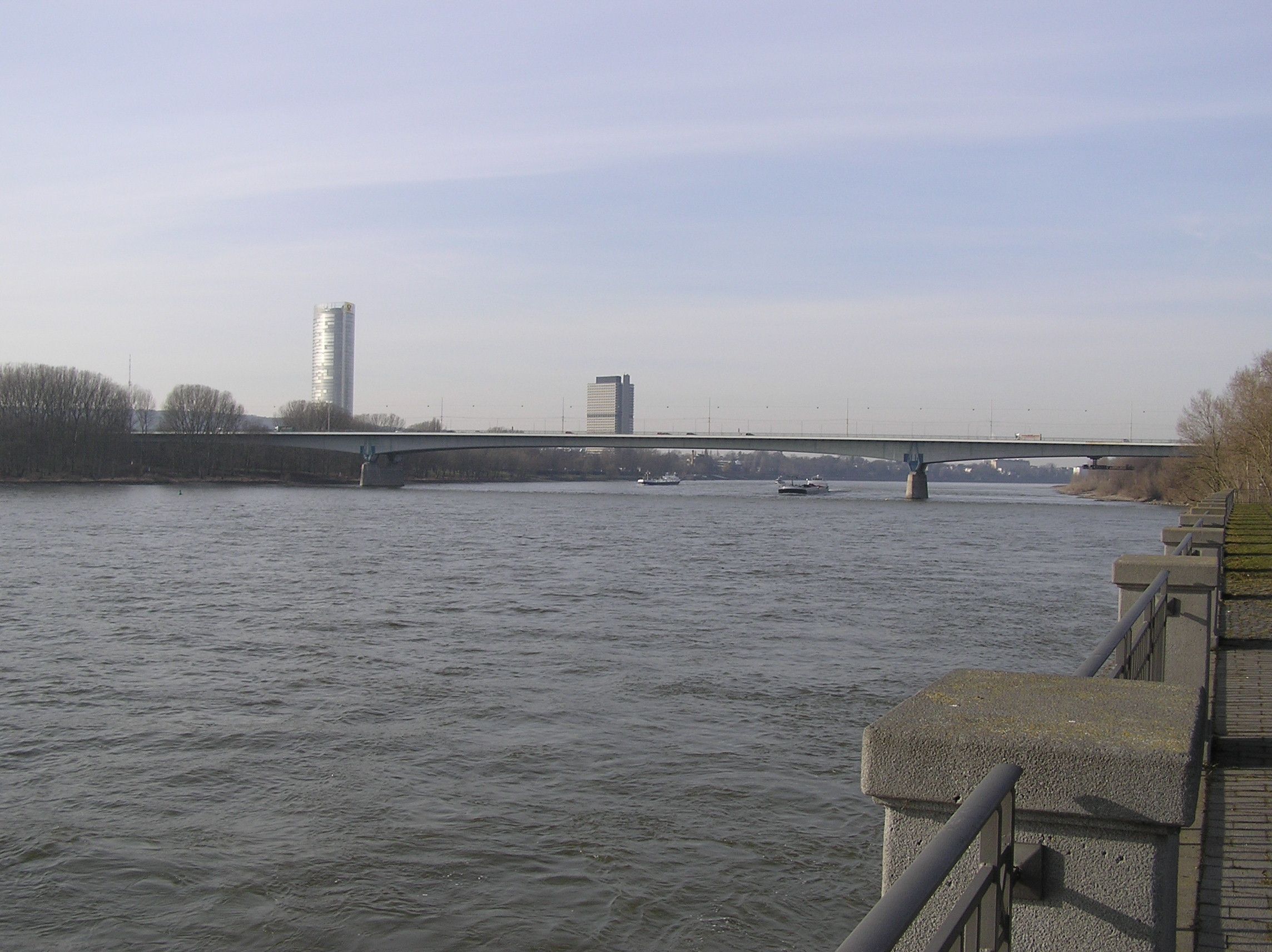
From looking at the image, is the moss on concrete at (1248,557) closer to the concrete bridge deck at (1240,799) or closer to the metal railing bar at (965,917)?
the concrete bridge deck at (1240,799)

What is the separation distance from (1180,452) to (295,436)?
8184 centimetres

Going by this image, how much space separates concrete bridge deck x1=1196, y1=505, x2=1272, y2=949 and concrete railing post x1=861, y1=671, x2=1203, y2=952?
2.12 metres

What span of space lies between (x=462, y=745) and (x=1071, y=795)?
10.5 m

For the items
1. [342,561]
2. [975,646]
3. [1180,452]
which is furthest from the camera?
[1180,452]

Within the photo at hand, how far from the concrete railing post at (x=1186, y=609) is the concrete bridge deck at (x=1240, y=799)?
503 mm

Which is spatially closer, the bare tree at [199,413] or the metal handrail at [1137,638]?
the metal handrail at [1137,638]

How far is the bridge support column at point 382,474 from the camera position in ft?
380

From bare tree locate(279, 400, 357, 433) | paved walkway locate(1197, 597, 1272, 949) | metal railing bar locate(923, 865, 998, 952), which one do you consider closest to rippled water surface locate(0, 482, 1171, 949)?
paved walkway locate(1197, 597, 1272, 949)

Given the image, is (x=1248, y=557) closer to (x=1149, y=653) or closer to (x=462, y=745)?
(x=462, y=745)

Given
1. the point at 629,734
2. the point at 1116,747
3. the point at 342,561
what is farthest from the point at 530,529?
the point at 1116,747

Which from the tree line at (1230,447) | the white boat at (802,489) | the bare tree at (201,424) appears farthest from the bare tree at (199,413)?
the tree line at (1230,447)

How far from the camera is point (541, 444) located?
107875mm

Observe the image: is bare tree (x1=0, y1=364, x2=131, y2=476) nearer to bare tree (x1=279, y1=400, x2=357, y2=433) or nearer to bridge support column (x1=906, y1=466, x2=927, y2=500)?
bare tree (x1=279, y1=400, x2=357, y2=433)

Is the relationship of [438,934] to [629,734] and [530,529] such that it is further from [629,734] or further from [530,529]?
[530,529]
